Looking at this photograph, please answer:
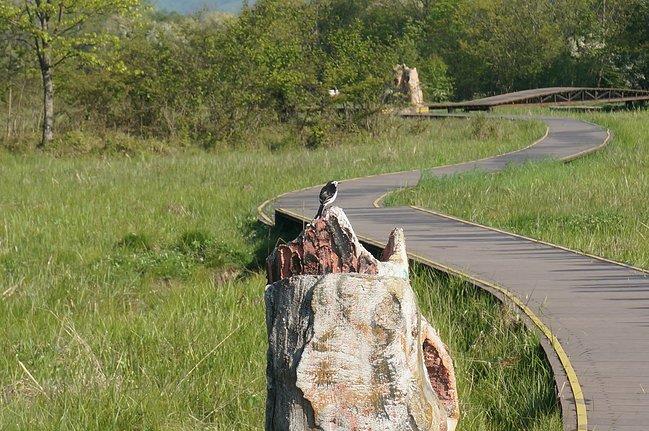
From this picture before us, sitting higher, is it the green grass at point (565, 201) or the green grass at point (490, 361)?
the green grass at point (565, 201)

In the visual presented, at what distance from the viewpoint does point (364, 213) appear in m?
12.3

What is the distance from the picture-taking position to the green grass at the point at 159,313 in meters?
5.91

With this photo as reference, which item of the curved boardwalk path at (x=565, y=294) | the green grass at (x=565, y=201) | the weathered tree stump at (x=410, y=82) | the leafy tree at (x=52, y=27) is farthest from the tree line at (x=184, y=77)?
the curved boardwalk path at (x=565, y=294)

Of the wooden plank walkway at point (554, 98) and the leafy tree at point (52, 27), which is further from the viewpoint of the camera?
the wooden plank walkway at point (554, 98)

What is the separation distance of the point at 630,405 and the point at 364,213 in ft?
23.9

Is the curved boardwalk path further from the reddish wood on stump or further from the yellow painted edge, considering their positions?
the reddish wood on stump

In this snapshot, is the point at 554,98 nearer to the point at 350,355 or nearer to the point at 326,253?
the point at 326,253

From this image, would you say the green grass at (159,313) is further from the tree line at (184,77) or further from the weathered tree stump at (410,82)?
the weathered tree stump at (410,82)

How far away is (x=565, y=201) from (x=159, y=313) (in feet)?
18.5

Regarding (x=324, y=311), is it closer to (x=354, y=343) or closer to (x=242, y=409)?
(x=354, y=343)

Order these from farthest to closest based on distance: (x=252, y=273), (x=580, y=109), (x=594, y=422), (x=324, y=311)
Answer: (x=580, y=109) < (x=252, y=273) < (x=594, y=422) < (x=324, y=311)

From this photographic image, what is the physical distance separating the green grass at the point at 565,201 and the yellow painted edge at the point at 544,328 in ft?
5.11

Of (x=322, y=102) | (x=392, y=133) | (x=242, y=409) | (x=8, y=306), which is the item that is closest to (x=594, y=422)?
(x=242, y=409)

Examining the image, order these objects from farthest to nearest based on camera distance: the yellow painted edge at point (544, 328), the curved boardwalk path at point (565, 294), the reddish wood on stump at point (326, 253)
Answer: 1. the curved boardwalk path at point (565, 294)
2. the yellow painted edge at point (544, 328)
3. the reddish wood on stump at point (326, 253)
